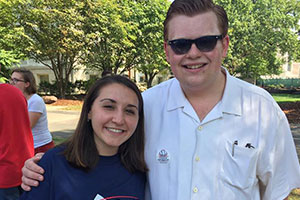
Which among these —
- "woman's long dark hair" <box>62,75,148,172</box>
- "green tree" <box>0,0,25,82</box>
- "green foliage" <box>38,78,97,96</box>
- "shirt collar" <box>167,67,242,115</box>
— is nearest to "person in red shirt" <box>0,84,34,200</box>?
"woman's long dark hair" <box>62,75,148,172</box>

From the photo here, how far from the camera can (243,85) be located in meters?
1.89

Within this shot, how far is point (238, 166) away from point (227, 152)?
0.12m

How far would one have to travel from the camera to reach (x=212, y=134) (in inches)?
68.4

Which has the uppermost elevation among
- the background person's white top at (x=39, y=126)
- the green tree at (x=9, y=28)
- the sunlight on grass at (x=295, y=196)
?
the green tree at (x=9, y=28)

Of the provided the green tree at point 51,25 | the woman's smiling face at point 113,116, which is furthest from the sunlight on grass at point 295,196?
the green tree at point 51,25

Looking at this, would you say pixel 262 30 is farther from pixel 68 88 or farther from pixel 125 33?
pixel 68 88

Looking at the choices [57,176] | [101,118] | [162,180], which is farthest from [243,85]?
[57,176]

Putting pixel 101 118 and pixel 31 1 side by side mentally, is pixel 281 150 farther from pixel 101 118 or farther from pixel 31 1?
pixel 31 1

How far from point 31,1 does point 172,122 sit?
1809 centimetres

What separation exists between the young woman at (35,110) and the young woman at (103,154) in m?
2.30

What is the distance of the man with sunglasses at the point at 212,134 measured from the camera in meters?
1.69

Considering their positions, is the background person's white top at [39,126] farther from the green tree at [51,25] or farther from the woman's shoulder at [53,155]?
the green tree at [51,25]

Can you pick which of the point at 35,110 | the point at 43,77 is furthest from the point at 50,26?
the point at 43,77

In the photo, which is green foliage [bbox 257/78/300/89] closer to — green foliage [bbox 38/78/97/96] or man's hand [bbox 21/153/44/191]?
green foliage [bbox 38/78/97/96]
